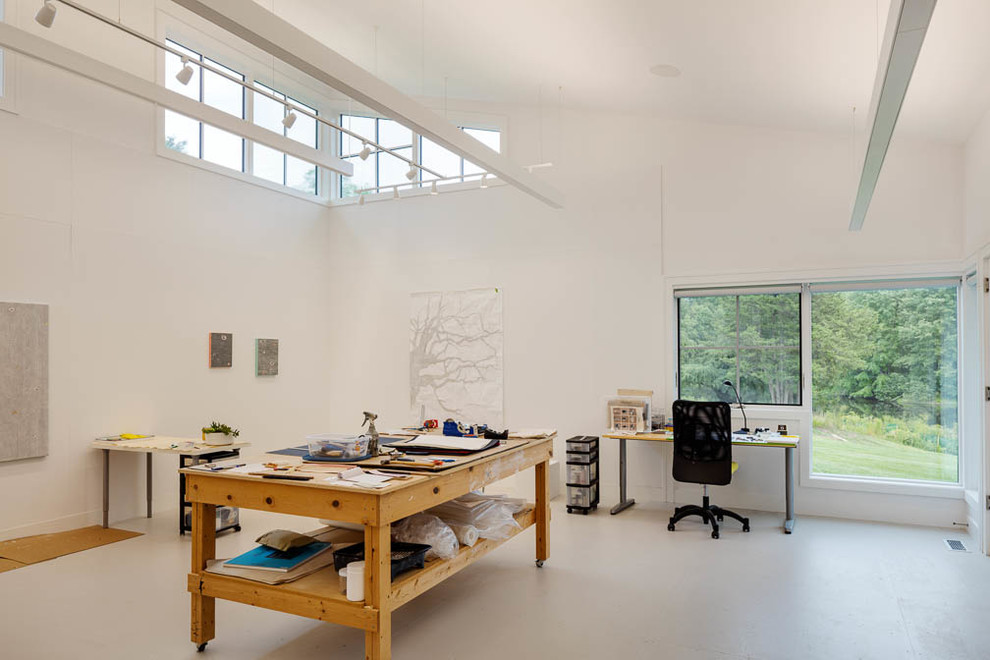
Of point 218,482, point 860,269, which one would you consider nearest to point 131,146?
point 218,482

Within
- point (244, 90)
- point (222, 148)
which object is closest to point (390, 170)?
point (244, 90)

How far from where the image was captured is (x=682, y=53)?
15.0 ft

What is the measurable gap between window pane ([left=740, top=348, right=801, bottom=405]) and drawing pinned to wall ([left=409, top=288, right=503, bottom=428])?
243cm

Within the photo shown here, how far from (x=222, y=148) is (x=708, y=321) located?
5069 mm

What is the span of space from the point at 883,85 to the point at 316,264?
6.57m

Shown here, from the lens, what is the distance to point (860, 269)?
5.76 m

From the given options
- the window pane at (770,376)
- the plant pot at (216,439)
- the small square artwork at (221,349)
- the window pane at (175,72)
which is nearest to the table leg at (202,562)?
the plant pot at (216,439)

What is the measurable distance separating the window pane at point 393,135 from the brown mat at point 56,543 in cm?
480

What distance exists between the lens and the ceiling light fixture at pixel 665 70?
4938mm

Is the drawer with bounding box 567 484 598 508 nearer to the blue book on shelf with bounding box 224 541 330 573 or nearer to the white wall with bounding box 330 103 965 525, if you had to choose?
the white wall with bounding box 330 103 965 525

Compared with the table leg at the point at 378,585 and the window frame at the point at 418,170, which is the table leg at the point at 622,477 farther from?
the table leg at the point at 378,585

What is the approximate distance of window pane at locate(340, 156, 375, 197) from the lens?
813 centimetres

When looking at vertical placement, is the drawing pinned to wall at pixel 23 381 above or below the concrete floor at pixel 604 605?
above

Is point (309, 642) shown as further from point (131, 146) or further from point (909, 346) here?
point (909, 346)
